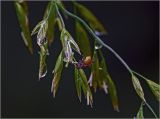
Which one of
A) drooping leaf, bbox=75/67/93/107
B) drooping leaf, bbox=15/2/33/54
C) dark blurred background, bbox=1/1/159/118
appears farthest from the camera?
dark blurred background, bbox=1/1/159/118

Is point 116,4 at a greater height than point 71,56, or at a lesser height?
greater

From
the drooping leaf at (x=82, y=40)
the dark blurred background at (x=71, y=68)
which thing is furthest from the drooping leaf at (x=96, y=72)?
the dark blurred background at (x=71, y=68)

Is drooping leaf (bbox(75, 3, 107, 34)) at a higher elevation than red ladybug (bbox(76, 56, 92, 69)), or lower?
higher

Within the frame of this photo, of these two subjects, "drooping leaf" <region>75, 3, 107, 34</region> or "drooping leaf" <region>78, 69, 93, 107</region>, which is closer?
"drooping leaf" <region>78, 69, 93, 107</region>

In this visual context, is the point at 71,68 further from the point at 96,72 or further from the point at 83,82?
the point at 83,82

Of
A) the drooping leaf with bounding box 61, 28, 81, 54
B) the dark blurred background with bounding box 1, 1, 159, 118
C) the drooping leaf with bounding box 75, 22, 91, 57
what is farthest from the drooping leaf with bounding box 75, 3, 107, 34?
the dark blurred background with bounding box 1, 1, 159, 118

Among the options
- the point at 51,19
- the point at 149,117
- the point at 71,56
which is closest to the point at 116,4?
the point at 149,117

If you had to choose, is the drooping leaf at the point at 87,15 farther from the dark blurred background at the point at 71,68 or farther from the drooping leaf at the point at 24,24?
the dark blurred background at the point at 71,68

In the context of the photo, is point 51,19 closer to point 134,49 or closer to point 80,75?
point 80,75

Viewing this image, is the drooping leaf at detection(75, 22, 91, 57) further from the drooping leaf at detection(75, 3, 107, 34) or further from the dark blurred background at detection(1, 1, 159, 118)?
the dark blurred background at detection(1, 1, 159, 118)
